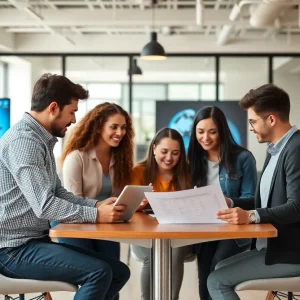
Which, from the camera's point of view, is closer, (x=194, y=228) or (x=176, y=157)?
(x=194, y=228)

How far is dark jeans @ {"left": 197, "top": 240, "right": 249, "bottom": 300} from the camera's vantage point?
3438mm

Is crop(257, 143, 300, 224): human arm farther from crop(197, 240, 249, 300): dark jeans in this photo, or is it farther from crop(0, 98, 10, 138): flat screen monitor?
crop(0, 98, 10, 138): flat screen monitor

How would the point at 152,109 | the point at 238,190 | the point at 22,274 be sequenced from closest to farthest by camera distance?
the point at 22,274 < the point at 238,190 < the point at 152,109

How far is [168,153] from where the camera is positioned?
366cm

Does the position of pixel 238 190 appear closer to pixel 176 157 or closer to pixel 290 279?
pixel 176 157

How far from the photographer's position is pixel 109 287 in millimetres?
2879

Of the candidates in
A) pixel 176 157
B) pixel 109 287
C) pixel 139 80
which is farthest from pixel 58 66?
pixel 109 287

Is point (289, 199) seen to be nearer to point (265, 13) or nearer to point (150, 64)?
point (265, 13)

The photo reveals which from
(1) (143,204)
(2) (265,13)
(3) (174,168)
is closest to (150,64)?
(2) (265,13)

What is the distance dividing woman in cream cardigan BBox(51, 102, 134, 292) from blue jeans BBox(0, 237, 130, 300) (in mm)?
802

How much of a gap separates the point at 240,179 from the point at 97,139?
0.85 m

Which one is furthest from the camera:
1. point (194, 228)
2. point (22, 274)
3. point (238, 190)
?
point (238, 190)

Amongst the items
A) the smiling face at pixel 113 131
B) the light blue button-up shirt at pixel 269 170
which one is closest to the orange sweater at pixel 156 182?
the smiling face at pixel 113 131

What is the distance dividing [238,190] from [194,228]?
113cm
